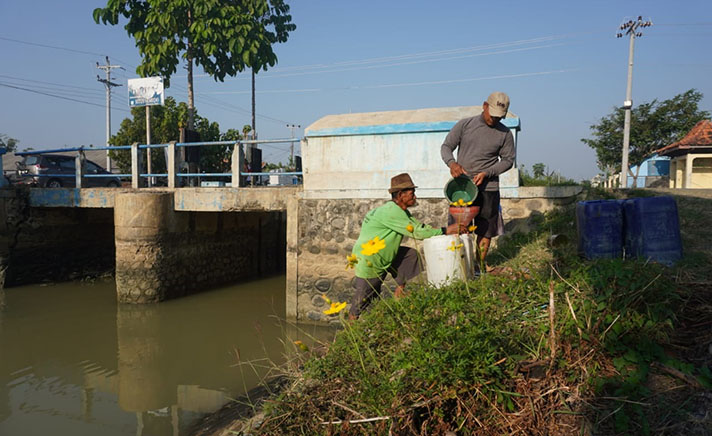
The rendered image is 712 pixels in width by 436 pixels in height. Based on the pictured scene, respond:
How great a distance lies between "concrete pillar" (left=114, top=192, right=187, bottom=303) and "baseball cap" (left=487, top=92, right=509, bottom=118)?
291 inches

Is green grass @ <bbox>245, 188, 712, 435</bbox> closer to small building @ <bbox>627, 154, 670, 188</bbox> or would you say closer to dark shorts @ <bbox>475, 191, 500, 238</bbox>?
dark shorts @ <bbox>475, 191, 500, 238</bbox>

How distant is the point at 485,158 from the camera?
4.32m

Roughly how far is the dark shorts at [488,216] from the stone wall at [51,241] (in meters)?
11.3

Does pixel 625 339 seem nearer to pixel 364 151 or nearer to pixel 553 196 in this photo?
pixel 553 196

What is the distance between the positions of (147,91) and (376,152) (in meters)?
9.05

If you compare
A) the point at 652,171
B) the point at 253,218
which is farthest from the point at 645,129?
the point at 253,218

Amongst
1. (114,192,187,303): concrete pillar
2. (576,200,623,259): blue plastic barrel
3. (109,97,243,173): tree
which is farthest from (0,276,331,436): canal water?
(109,97,243,173): tree

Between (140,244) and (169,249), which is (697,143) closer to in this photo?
(169,249)

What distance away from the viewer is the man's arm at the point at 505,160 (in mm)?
4262

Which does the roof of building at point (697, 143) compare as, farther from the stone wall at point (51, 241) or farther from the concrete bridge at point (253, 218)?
the stone wall at point (51, 241)

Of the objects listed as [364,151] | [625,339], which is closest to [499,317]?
[625,339]

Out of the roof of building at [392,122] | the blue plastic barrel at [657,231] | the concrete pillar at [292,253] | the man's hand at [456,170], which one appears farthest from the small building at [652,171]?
the man's hand at [456,170]

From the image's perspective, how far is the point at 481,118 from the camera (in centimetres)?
437

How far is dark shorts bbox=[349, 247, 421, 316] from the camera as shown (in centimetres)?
391
